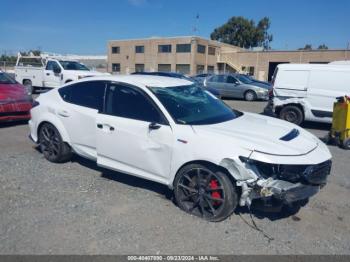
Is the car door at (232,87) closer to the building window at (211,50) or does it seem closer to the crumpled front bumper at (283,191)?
the crumpled front bumper at (283,191)

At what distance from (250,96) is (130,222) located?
14.4 metres

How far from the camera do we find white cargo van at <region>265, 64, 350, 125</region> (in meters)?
8.62

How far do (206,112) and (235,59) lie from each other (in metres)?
48.9

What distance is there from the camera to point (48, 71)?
1501 centimetres

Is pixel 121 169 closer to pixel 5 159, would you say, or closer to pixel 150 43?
pixel 5 159

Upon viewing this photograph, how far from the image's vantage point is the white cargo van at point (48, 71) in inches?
566

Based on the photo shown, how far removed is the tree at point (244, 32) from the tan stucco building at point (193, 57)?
72.1ft

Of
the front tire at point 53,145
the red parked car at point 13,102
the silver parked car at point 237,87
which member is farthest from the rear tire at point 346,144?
the silver parked car at point 237,87

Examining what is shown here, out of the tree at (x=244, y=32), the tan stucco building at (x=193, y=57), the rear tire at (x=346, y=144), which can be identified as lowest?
the rear tire at (x=346, y=144)

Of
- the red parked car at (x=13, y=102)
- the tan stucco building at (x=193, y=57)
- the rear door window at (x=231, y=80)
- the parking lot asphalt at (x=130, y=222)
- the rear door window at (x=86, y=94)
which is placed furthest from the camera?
the tan stucco building at (x=193, y=57)

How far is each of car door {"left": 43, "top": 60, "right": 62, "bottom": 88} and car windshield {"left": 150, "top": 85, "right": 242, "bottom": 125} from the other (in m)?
11.8

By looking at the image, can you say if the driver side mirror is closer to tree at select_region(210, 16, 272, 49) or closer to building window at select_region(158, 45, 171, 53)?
building window at select_region(158, 45, 171, 53)

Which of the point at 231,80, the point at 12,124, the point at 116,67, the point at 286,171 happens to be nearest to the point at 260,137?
the point at 286,171

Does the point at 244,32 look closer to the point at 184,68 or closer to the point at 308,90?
the point at 184,68
